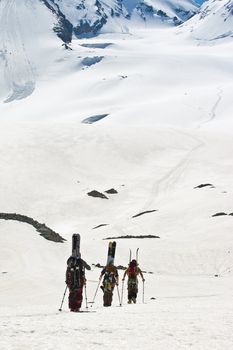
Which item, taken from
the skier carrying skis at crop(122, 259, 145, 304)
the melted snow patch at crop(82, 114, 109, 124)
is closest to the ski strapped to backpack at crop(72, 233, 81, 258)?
the skier carrying skis at crop(122, 259, 145, 304)

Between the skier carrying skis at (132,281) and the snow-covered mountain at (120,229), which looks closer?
the snow-covered mountain at (120,229)

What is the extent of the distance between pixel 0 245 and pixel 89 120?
146518 millimetres

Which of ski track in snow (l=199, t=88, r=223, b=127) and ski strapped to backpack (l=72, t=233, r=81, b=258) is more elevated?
ski track in snow (l=199, t=88, r=223, b=127)

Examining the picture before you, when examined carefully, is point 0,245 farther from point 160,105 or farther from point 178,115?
point 160,105

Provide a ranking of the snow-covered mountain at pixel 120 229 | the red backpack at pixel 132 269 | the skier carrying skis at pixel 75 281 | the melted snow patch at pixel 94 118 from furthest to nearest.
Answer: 1. the melted snow patch at pixel 94 118
2. the red backpack at pixel 132 269
3. the skier carrying skis at pixel 75 281
4. the snow-covered mountain at pixel 120 229

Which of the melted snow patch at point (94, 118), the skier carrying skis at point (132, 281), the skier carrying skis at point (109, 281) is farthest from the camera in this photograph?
the melted snow patch at point (94, 118)

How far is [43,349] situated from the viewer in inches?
350

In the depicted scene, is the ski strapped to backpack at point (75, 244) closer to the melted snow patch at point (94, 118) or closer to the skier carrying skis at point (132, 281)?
the skier carrying skis at point (132, 281)

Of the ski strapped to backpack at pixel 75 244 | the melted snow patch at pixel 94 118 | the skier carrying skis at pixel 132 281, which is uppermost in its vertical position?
the melted snow patch at pixel 94 118

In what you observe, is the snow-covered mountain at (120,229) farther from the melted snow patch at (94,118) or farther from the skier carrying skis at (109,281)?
the melted snow patch at (94,118)

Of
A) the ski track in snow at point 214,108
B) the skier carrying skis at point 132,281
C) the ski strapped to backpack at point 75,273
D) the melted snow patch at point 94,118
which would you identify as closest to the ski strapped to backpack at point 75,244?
the ski strapped to backpack at point 75,273

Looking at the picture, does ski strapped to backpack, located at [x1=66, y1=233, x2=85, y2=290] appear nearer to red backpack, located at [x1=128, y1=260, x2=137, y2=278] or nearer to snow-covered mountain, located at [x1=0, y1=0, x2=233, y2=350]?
snow-covered mountain, located at [x1=0, y1=0, x2=233, y2=350]

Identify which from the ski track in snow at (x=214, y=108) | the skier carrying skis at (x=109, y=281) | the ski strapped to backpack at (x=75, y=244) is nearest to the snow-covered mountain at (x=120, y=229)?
the skier carrying skis at (x=109, y=281)

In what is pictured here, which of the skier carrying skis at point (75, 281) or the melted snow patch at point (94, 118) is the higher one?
the melted snow patch at point (94, 118)
